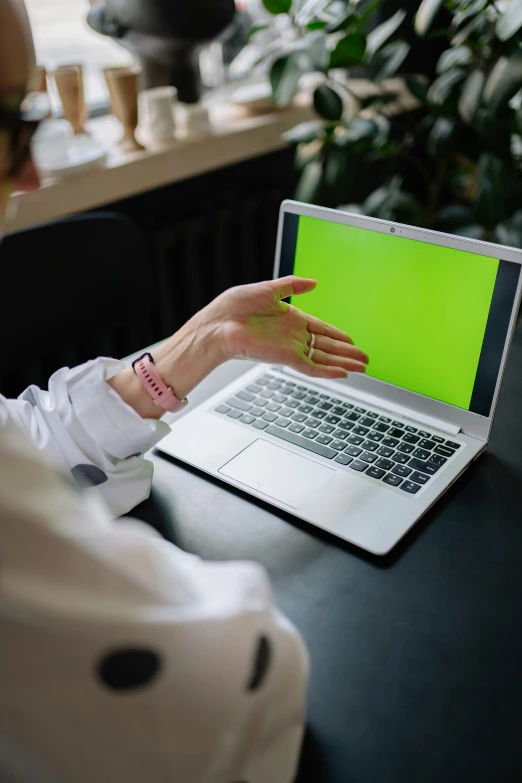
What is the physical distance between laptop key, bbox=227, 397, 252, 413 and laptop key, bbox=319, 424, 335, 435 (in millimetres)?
117

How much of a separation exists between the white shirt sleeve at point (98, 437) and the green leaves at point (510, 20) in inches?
42.5

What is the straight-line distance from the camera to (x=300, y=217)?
37.6 inches

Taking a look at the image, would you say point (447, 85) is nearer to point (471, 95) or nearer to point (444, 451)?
point (471, 95)

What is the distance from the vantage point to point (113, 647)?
14.9 inches

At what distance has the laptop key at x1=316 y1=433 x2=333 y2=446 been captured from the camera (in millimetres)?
863

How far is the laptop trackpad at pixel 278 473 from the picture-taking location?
0.79 m

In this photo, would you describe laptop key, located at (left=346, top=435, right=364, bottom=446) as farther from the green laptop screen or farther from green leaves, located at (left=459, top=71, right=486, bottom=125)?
green leaves, located at (left=459, top=71, right=486, bottom=125)

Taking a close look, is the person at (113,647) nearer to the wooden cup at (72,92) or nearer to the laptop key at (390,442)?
the laptop key at (390,442)

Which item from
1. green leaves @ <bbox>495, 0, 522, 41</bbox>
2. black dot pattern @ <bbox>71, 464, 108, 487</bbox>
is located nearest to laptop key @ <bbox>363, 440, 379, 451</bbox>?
black dot pattern @ <bbox>71, 464, 108, 487</bbox>

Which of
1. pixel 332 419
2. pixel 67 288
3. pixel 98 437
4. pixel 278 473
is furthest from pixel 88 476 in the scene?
pixel 67 288

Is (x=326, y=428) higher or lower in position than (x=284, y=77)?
lower

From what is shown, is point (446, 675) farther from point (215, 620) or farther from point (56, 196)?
point (56, 196)

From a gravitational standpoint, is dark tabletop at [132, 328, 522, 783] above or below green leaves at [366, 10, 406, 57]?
below

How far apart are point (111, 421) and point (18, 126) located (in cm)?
40
